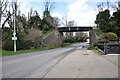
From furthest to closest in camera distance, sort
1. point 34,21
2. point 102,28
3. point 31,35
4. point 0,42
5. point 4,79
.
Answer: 1. point 34,21
2. point 102,28
3. point 31,35
4. point 0,42
5. point 4,79

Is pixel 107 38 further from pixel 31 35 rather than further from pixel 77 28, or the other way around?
pixel 77 28

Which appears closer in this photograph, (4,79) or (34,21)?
(4,79)

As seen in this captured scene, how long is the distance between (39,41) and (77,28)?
34.5 metres

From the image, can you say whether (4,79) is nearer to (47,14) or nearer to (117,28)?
(117,28)

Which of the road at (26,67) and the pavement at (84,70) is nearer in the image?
the pavement at (84,70)

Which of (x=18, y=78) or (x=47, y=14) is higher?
(x=47, y=14)

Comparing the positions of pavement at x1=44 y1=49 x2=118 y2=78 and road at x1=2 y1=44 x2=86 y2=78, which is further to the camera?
road at x1=2 y1=44 x2=86 y2=78

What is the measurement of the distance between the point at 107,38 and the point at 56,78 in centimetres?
5310

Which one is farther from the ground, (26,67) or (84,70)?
(84,70)

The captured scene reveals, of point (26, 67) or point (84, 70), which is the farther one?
point (26, 67)

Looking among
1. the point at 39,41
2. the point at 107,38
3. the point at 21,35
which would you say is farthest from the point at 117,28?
the point at 21,35

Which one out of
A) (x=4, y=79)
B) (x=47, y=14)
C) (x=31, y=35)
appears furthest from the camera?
(x=47, y=14)

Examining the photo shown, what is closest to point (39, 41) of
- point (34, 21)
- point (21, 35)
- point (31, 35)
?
point (31, 35)

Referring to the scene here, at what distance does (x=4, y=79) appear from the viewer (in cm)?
1230
